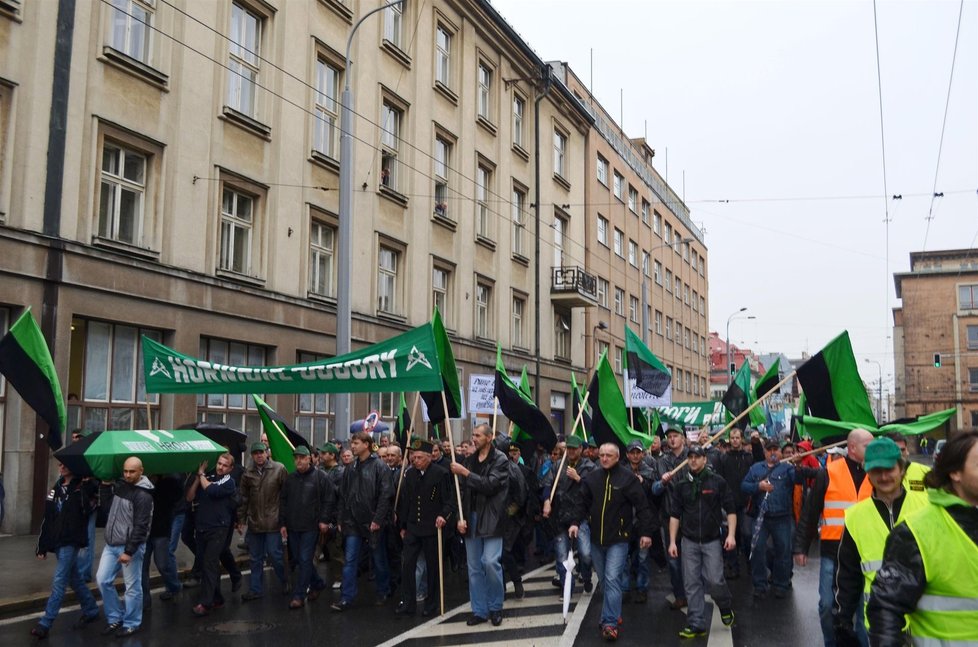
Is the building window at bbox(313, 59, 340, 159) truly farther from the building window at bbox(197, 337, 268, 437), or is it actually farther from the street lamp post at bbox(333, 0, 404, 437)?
the building window at bbox(197, 337, 268, 437)

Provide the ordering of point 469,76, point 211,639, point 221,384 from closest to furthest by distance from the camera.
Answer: point 211,639 → point 221,384 → point 469,76

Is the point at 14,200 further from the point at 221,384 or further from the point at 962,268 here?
the point at 962,268

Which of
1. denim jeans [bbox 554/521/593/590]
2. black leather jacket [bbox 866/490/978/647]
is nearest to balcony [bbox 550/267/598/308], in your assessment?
denim jeans [bbox 554/521/593/590]

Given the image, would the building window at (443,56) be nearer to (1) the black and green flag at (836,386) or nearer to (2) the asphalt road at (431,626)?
(1) the black and green flag at (836,386)

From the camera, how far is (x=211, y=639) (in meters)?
8.27

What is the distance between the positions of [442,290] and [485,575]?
18410mm

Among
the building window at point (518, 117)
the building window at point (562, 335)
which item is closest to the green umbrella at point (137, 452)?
the building window at point (518, 117)

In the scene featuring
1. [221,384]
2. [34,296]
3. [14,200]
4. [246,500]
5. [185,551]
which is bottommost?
[185,551]

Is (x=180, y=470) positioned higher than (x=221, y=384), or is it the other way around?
(x=221, y=384)

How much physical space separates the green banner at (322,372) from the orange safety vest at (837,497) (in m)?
4.51

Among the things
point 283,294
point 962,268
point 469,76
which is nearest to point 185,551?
point 283,294

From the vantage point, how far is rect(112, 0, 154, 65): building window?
1608 centimetres

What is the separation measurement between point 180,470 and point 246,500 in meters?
1.21

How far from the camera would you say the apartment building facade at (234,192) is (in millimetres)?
14344
